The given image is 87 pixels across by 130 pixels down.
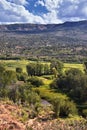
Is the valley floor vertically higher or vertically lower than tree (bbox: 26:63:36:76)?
lower

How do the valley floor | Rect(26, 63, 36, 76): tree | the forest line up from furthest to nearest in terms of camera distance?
Rect(26, 63, 36, 76): tree
the forest
the valley floor

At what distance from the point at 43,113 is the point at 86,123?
15277mm

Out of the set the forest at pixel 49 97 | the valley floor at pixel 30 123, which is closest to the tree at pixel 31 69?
the forest at pixel 49 97

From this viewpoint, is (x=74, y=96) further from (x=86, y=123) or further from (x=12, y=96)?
(x=86, y=123)

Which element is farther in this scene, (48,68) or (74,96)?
(48,68)

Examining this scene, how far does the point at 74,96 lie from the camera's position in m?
101

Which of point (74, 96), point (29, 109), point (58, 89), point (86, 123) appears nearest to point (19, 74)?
point (58, 89)

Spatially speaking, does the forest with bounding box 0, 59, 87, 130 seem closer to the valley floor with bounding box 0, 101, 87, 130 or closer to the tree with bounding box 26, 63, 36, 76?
the valley floor with bounding box 0, 101, 87, 130

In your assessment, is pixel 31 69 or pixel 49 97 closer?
pixel 49 97

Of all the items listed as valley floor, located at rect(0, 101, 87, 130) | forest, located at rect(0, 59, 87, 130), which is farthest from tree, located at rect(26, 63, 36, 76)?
valley floor, located at rect(0, 101, 87, 130)

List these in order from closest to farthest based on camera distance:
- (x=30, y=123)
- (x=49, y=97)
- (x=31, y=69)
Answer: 1. (x=30, y=123)
2. (x=49, y=97)
3. (x=31, y=69)

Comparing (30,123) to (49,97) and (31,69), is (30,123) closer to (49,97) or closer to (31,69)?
(49,97)

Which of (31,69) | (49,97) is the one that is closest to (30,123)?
(49,97)

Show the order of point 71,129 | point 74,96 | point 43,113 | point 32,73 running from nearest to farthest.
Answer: point 71,129 < point 43,113 < point 74,96 < point 32,73
